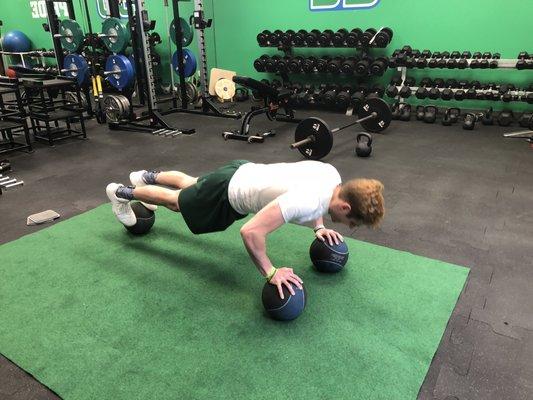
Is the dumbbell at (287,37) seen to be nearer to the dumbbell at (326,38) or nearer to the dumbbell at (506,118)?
the dumbbell at (326,38)

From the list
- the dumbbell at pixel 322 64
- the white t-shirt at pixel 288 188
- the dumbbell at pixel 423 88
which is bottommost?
the dumbbell at pixel 423 88

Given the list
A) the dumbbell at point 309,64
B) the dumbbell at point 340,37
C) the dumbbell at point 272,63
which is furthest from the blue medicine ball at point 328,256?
the dumbbell at point 272,63

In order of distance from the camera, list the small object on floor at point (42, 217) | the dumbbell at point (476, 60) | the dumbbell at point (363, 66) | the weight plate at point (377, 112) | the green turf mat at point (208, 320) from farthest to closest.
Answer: the dumbbell at point (363, 66) < the dumbbell at point (476, 60) < the weight plate at point (377, 112) < the small object on floor at point (42, 217) < the green turf mat at point (208, 320)

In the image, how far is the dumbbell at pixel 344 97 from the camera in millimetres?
5391

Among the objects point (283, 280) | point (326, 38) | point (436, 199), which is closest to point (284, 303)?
point (283, 280)

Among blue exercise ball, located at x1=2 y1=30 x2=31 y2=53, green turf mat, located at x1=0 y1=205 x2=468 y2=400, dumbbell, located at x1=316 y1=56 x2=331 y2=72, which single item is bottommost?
green turf mat, located at x1=0 y1=205 x2=468 y2=400

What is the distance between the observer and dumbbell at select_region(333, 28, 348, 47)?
5.30 metres

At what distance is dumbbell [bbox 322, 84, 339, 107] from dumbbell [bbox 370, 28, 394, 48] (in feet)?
2.47

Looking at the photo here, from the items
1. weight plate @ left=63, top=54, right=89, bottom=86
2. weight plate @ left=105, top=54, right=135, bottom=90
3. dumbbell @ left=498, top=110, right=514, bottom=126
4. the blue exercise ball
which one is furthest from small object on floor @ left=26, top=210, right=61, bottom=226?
the blue exercise ball

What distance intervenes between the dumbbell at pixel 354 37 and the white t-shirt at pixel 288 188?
13.4 ft

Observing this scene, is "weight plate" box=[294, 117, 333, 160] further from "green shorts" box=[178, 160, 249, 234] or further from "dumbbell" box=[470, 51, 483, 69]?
"dumbbell" box=[470, 51, 483, 69]

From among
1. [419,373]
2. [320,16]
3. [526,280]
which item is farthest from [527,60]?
[419,373]

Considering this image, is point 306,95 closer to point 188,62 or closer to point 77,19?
point 188,62

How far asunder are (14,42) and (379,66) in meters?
7.38
